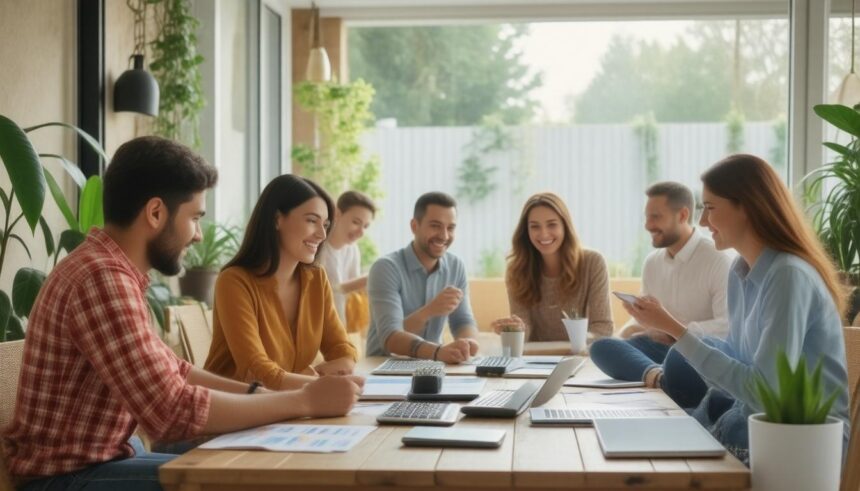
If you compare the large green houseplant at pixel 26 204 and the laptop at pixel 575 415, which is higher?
the large green houseplant at pixel 26 204

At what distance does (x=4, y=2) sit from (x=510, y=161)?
624 cm

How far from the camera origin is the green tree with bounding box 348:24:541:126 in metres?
13.9

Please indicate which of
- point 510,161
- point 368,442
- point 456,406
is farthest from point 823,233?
point 510,161

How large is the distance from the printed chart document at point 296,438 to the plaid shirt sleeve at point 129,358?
0.09m

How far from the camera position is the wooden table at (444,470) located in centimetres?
162

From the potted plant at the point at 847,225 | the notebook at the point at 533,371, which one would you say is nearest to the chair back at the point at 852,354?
the notebook at the point at 533,371

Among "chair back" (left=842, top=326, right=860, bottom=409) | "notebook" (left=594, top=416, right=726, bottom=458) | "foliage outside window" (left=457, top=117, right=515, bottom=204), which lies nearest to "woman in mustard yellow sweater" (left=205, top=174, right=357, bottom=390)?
"notebook" (left=594, top=416, right=726, bottom=458)

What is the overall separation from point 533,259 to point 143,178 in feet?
8.12

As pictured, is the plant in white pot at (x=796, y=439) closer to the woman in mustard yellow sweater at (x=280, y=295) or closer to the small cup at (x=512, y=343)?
the woman in mustard yellow sweater at (x=280, y=295)

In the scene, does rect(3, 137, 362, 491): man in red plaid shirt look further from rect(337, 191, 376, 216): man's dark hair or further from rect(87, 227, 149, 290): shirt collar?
rect(337, 191, 376, 216): man's dark hair

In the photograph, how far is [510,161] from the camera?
31.5 feet

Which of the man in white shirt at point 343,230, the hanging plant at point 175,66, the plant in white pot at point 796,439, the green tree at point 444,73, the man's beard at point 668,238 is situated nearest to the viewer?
the plant in white pot at point 796,439

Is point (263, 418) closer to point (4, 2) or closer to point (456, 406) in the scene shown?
point (456, 406)

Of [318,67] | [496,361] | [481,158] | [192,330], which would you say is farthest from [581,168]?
[496,361]
